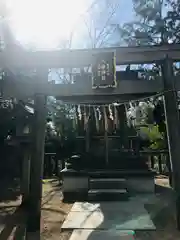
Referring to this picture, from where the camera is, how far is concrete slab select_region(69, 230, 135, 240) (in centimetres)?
457

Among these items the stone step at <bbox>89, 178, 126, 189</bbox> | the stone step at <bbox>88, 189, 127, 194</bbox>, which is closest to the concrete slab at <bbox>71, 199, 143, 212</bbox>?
the stone step at <bbox>88, 189, 127, 194</bbox>

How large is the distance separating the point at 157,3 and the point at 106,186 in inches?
428

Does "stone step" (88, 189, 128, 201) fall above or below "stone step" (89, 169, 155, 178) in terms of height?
below

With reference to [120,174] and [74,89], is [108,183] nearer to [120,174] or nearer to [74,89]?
[120,174]

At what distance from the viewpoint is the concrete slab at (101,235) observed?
15.0ft

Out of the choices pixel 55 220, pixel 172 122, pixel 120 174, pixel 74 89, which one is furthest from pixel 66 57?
pixel 120 174

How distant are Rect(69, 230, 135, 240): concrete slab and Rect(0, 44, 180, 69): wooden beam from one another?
12.5 feet

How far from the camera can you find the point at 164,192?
8727mm

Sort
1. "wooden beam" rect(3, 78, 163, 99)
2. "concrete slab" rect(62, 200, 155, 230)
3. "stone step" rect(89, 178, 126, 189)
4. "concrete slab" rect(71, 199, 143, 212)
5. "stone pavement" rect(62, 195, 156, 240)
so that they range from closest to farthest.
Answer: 1. "stone pavement" rect(62, 195, 156, 240)
2. "concrete slab" rect(62, 200, 155, 230)
3. "wooden beam" rect(3, 78, 163, 99)
4. "concrete slab" rect(71, 199, 143, 212)
5. "stone step" rect(89, 178, 126, 189)

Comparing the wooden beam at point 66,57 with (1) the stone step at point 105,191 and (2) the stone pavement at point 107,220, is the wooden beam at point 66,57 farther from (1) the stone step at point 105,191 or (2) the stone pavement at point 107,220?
(1) the stone step at point 105,191

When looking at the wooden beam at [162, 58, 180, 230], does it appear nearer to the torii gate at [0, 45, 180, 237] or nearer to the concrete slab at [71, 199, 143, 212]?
the torii gate at [0, 45, 180, 237]

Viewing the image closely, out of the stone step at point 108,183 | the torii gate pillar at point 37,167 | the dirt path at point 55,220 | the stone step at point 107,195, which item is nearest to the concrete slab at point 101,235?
the dirt path at point 55,220

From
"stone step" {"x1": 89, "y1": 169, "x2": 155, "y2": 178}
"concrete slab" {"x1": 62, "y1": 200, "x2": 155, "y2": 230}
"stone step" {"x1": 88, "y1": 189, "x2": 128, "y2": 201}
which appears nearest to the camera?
"concrete slab" {"x1": 62, "y1": 200, "x2": 155, "y2": 230}

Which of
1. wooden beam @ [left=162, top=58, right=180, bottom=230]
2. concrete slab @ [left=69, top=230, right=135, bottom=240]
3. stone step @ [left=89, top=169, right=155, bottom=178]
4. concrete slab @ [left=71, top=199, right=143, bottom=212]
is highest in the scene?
wooden beam @ [left=162, top=58, right=180, bottom=230]
